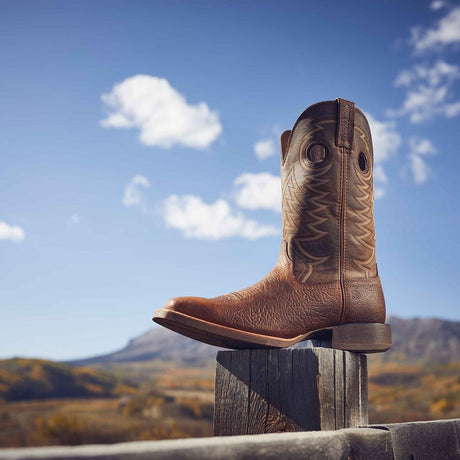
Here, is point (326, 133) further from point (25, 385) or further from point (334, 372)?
point (25, 385)

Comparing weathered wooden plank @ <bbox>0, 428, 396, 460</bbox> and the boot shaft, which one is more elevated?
the boot shaft

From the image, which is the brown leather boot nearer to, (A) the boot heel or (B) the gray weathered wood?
(A) the boot heel

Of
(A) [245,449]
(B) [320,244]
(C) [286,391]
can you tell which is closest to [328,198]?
(B) [320,244]

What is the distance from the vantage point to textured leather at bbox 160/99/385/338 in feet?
6.00

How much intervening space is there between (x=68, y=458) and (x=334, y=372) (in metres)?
0.98

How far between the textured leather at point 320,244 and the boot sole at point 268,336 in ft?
0.12

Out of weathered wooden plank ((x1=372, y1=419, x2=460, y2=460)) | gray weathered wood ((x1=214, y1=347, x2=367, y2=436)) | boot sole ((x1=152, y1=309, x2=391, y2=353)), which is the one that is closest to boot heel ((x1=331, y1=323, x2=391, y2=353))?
boot sole ((x1=152, y1=309, x2=391, y2=353))

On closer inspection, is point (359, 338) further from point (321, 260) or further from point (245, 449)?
point (245, 449)

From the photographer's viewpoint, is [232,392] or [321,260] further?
[321,260]

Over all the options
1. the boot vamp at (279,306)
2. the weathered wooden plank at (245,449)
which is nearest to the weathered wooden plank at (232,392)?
the boot vamp at (279,306)

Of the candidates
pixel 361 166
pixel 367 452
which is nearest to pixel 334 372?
pixel 367 452

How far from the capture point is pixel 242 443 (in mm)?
1057

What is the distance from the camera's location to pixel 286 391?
1548mm

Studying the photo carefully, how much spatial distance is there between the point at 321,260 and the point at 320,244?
6 centimetres
